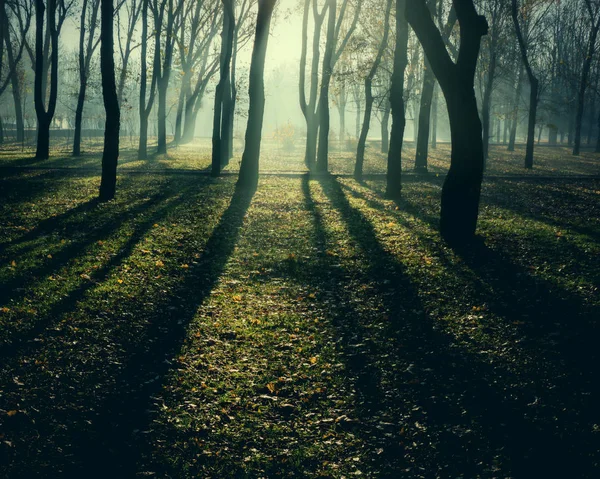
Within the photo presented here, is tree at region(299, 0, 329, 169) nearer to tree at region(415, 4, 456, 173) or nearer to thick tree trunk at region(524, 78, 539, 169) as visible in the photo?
tree at region(415, 4, 456, 173)

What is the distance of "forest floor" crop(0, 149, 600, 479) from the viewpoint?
4.04m

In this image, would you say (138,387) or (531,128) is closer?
(138,387)

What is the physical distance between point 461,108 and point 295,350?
6.19m

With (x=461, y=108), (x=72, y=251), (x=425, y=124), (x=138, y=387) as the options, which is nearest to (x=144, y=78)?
(x=425, y=124)

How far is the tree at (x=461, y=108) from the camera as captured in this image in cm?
961

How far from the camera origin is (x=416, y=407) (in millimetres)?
4703

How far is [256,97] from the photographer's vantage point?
55.8ft

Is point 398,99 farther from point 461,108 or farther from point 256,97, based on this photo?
point 461,108

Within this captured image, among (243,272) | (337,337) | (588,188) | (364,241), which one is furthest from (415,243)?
(588,188)

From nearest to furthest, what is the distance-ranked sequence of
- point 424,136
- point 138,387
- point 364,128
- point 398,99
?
point 138,387
point 398,99
point 364,128
point 424,136

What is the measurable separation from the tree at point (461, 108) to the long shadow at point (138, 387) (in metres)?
4.72

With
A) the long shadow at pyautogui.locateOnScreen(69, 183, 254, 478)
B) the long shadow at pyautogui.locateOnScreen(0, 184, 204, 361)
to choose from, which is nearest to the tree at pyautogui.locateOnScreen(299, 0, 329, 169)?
the long shadow at pyautogui.locateOnScreen(0, 184, 204, 361)

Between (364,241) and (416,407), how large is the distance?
6293mm

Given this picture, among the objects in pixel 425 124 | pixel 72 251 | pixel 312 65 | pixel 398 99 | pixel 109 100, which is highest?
pixel 312 65
